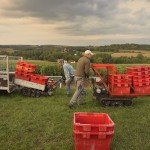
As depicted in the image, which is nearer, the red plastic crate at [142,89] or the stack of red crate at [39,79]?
the red plastic crate at [142,89]

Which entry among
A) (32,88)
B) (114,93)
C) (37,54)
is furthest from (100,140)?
(37,54)

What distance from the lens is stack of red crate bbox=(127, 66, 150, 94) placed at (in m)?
14.3

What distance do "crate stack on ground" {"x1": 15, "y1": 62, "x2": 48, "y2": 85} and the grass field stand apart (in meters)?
1.09

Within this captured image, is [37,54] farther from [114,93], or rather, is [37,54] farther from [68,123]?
[68,123]

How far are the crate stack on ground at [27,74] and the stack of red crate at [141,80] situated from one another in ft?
14.6

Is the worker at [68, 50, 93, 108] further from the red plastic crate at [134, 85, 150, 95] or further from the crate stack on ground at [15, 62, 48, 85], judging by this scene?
the crate stack on ground at [15, 62, 48, 85]

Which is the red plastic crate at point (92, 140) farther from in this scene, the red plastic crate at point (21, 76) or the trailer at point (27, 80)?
the red plastic crate at point (21, 76)

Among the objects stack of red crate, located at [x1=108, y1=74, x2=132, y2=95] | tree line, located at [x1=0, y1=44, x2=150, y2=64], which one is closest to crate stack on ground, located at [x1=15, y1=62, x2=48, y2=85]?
stack of red crate, located at [x1=108, y1=74, x2=132, y2=95]

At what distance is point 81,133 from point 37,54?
1306 inches

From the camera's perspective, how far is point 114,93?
14117mm

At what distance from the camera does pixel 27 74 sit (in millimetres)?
16547

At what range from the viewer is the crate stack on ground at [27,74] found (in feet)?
54.3

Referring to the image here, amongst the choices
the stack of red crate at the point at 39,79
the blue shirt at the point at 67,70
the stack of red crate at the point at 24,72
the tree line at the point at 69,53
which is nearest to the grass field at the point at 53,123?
the stack of red crate at the point at 39,79

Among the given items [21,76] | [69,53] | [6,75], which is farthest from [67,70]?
[69,53]
